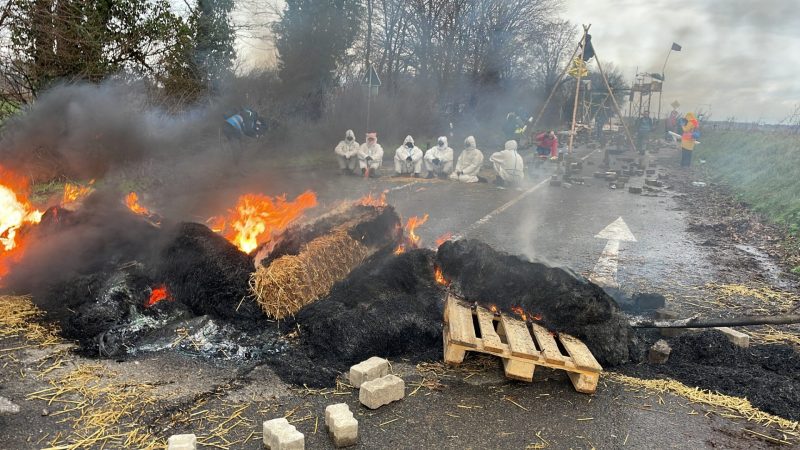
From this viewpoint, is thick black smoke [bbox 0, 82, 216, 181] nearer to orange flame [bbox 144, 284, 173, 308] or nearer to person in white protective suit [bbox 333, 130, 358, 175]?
orange flame [bbox 144, 284, 173, 308]

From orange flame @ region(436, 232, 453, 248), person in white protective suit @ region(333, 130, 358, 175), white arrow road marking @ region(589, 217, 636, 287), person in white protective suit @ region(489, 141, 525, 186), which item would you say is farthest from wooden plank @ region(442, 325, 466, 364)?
person in white protective suit @ region(333, 130, 358, 175)

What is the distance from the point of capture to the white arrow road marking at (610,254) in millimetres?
6750

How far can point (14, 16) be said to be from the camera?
9445mm

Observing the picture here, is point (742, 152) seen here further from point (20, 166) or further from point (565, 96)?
point (20, 166)

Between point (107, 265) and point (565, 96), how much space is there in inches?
1347

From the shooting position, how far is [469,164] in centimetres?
1628

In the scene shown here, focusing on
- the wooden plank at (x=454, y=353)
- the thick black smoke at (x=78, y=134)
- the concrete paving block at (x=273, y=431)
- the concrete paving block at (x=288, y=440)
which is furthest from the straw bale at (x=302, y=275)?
the thick black smoke at (x=78, y=134)

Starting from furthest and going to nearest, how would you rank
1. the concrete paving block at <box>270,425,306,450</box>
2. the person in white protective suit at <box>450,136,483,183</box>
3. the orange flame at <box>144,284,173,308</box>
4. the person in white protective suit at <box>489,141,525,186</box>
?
1. the person in white protective suit at <box>450,136,483,183</box>
2. the person in white protective suit at <box>489,141,525,186</box>
3. the orange flame at <box>144,284,173,308</box>
4. the concrete paving block at <box>270,425,306,450</box>

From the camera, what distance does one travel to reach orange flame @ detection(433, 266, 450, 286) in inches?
203

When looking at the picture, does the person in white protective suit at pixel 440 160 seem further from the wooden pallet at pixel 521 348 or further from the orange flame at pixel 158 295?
the orange flame at pixel 158 295

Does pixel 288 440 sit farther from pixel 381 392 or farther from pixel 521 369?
pixel 521 369

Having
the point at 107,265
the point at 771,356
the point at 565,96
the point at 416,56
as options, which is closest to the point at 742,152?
the point at 565,96

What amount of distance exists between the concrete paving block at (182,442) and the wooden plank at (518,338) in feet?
7.18

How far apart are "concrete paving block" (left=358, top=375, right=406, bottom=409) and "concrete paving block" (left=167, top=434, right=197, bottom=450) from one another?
1.11 metres
